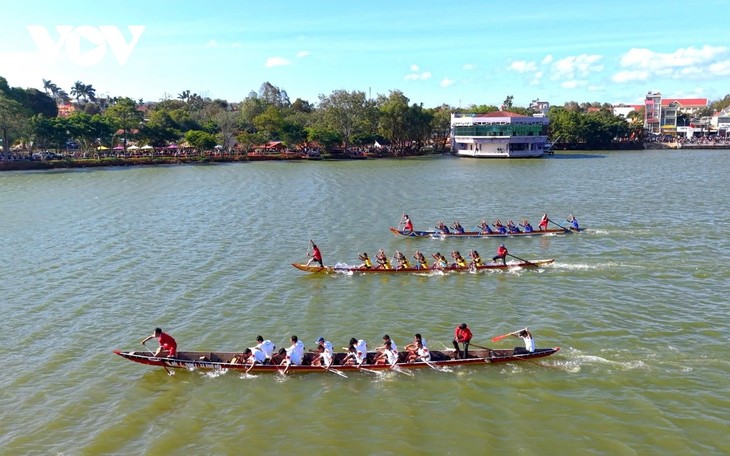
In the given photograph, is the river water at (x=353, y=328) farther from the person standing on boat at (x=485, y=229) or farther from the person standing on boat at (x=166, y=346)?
the person standing on boat at (x=485, y=229)

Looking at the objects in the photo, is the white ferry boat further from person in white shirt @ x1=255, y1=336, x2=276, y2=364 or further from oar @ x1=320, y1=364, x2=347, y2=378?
person in white shirt @ x1=255, y1=336, x2=276, y2=364

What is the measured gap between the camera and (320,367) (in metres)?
19.9

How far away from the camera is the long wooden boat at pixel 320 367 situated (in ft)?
65.4

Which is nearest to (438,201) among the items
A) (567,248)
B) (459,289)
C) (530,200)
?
(530,200)

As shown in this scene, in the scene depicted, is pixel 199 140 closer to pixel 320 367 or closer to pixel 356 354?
pixel 320 367

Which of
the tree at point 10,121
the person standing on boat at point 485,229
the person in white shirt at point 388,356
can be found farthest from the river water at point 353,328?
the tree at point 10,121

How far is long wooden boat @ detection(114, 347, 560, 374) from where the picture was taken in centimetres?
1994

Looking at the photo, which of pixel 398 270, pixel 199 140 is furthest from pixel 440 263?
pixel 199 140

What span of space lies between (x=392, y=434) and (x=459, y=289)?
44.6 ft

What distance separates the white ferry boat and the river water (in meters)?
66.3

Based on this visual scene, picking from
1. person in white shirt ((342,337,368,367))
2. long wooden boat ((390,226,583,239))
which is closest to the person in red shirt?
person in white shirt ((342,337,368,367))

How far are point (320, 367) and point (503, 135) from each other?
105697 millimetres

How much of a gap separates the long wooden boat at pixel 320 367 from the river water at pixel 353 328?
13.6 inches

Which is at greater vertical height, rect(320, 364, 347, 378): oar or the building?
the building
